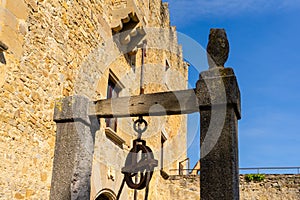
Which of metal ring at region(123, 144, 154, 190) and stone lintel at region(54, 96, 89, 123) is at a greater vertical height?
stone lintel at region(54, 96, 89, 123)

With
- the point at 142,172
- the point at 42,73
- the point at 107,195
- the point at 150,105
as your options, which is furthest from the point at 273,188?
the point at 150,105

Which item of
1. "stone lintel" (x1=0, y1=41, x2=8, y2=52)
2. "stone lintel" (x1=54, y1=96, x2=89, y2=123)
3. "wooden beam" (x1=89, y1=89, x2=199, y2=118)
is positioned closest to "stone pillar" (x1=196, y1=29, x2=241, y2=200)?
"wooden beam" (x1=89, y1=89, x2=199, y2=118)

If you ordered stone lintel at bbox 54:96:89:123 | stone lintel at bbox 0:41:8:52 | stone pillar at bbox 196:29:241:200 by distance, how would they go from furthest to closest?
stone lintel at bbox 0:41:8:52, stone lintel at bbox 54:96:89:123, stone pillar at bbox 196:29:241:200

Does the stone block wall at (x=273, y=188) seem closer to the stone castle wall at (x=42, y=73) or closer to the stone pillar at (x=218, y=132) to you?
the stone castle wall at (x=42, y=73)

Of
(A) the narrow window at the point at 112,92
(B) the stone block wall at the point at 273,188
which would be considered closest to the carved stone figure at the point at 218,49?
(A) the narrow window at the point at 112,92

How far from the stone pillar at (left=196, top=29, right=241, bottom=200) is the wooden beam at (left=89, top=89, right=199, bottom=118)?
0.14m

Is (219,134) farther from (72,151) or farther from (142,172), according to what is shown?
(72,151)

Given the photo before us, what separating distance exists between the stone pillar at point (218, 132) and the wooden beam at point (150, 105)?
140mm

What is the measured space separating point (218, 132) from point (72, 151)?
146 cm

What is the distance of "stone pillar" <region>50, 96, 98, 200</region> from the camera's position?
13.0 feet

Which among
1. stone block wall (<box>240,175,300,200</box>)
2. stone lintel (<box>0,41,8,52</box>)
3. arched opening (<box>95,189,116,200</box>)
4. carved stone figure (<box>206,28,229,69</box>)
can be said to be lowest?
arched opening (<box>95,189,116,200</box>)

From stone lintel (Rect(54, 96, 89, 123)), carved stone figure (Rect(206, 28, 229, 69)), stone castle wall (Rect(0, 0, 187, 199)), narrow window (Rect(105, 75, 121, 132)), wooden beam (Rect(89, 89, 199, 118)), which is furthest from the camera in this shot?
narrow window (Rect(105, 75, 121, 132))

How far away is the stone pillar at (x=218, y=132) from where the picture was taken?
3.40 m

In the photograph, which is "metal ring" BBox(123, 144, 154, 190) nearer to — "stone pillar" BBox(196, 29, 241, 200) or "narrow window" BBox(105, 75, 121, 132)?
"stone pillar" BBox(196, 29, 241, 200)
